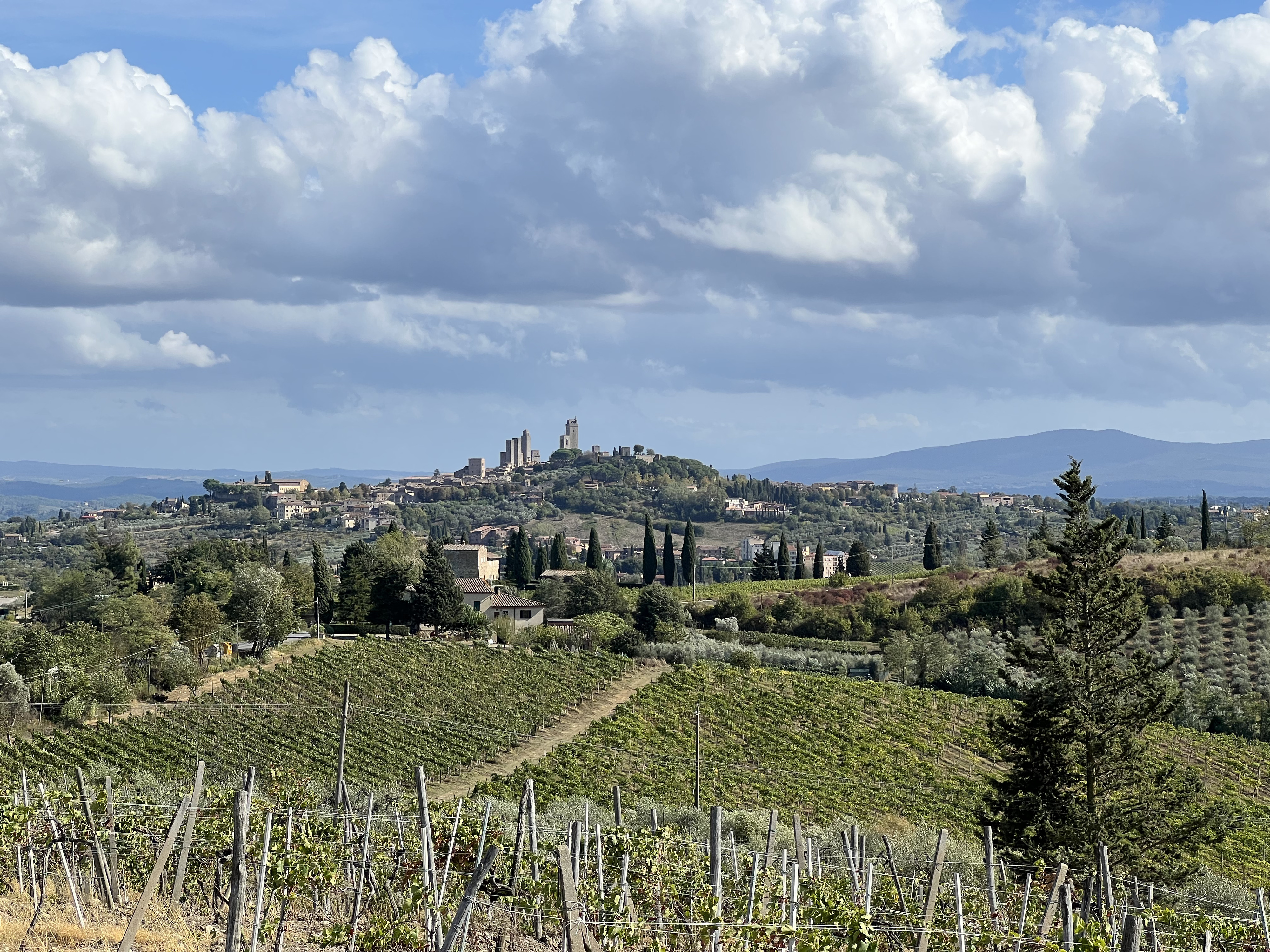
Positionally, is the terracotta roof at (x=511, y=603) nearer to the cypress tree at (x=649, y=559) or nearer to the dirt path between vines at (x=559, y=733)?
the dirt path between vines at (x=559, y=733)

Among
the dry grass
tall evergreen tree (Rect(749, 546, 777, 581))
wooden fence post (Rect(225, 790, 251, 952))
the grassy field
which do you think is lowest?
the grassy field

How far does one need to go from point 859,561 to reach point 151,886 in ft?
260

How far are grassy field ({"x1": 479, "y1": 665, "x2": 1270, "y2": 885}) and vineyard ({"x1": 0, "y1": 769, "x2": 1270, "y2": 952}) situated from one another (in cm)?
1507

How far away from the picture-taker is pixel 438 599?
5575 cm

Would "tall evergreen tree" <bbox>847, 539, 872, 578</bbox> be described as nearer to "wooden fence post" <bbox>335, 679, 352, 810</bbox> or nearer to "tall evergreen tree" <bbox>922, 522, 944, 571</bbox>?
"tall evergreen tree" <bbox>922, 522, 944, 571</bbox>

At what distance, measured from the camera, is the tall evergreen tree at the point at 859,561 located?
85875 mm

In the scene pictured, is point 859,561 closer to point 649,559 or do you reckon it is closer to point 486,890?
point 649,559

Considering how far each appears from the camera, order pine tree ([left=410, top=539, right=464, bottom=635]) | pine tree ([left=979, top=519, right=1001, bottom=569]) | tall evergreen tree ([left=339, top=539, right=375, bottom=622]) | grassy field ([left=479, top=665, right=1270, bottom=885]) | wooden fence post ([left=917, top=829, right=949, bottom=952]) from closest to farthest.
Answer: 1. wooden fence post ([left=917, top=829, right=949, bottom=952])
2. grassy field ([left=479, top=665, right=1270, bottom=885])
3. pine tree ([left=410, top=539, right=464, bottom=635])
4. tall evergreen tree ([left=339, top=539, right=375, bottom=622])
5. pine tree ([left=979, top=519, right=1001, bottom=569])

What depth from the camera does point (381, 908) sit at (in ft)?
41.0

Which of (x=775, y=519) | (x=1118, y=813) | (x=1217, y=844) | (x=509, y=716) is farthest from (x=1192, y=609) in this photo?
(x=775, y=519)

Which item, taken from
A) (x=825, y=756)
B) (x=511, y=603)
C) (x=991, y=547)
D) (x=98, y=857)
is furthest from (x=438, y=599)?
(x=98, y=857)

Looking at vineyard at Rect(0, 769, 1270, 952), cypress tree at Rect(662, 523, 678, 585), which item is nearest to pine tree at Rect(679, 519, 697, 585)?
cypress tree at Rect(662, 523, 678, 585)

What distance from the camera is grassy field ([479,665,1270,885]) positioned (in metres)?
31.2

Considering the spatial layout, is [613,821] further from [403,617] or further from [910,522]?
[910,522]
